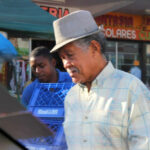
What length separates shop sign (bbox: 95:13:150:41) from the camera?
12.5m

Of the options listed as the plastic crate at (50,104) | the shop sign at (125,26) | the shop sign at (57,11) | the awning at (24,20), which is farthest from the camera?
the shop sign at (125,26)

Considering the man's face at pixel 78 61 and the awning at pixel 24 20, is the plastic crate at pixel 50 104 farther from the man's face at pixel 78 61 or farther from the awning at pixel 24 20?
the awning at pixel 24 20

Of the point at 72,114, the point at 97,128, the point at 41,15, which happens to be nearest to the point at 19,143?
the point at 97,128

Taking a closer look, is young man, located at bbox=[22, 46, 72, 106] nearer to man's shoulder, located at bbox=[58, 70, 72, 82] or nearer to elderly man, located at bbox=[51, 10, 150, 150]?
man's shoulder, located at bbox=[58, 70, 72, 82]

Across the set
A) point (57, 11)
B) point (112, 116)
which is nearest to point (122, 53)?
point (57, 11)

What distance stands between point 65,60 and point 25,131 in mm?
991

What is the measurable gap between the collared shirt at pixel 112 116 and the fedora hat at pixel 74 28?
0.76 feet

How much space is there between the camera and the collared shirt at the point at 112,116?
1685 millimetres

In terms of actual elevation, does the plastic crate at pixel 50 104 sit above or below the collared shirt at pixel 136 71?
Result: above

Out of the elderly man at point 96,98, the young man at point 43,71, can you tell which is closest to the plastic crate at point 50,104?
the young man at point 43,71

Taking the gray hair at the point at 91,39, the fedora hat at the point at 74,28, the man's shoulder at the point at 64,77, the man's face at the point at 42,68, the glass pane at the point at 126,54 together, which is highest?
the fedora hat at the point at 74,28

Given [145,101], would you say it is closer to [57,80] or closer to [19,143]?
[19,143]

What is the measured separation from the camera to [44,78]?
3.32 meters

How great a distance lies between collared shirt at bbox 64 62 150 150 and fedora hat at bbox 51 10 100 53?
0.23 m
